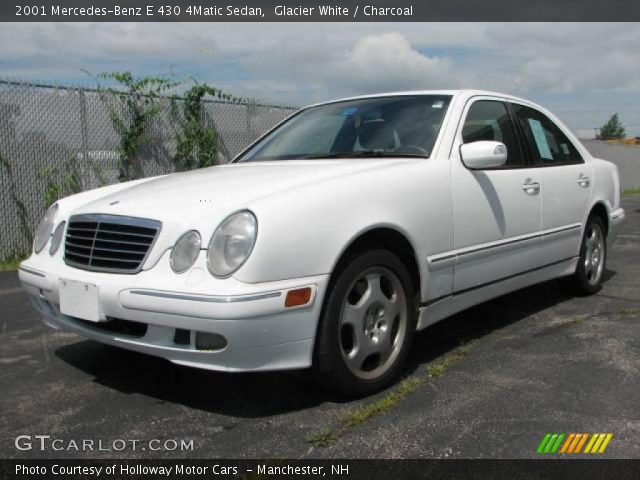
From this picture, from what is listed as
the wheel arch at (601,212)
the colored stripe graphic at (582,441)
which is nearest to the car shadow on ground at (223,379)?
the colored stripe graphic at (582,441)

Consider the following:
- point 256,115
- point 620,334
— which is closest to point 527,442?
point 620,334

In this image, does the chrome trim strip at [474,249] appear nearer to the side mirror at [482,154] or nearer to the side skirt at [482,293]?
the side skirt at [482,293]

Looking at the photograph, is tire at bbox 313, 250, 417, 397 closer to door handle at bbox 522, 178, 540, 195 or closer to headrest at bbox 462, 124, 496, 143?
headrest at bbox 462, 124, 496, 143

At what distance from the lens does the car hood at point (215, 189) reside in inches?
110

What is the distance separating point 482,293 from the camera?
3.81 metres

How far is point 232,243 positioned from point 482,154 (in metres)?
1.63

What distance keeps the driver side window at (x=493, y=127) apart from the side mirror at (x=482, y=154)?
19 centimetres

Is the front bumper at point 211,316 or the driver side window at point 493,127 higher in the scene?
the driver side window at point 493,127

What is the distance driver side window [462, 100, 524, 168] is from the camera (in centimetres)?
387

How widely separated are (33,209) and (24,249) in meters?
0.50

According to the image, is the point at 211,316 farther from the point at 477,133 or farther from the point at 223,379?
the point at 477,133

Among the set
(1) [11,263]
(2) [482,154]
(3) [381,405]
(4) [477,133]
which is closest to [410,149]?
(2) [482,154]

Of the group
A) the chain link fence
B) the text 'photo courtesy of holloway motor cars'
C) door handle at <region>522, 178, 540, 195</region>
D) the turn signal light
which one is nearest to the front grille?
the text 'photo courtesy of holloway motor cars'
